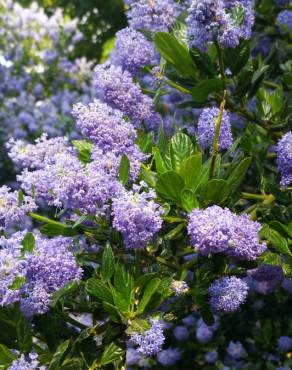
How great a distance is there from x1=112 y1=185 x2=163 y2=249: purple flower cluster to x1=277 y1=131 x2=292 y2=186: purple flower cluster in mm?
552

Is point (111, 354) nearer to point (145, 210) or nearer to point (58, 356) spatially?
point (58, 356)

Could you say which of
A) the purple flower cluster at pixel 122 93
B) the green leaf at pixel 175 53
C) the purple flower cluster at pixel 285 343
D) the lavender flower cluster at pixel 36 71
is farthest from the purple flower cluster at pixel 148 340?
the lavender flower cluster at pixel 36 71

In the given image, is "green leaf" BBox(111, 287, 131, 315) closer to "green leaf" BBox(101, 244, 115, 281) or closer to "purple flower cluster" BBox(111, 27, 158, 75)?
"green leaf" BBox(101, 244, 115, 281)

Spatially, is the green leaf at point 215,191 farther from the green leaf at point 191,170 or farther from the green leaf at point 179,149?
the green leaf at point 179,149

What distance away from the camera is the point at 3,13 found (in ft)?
23.4

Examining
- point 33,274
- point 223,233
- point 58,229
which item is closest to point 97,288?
point 33,274

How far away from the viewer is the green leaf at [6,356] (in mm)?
2051

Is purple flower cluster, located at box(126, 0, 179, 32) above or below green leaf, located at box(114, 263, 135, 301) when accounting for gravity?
above

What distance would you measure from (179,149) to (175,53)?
47cm

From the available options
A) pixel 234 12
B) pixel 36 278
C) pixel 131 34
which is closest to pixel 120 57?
pixel 131 34

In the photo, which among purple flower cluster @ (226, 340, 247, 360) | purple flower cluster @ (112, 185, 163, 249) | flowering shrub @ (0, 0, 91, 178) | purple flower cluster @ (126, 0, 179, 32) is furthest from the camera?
flowering shrub @ (0, 0, 91, 178)

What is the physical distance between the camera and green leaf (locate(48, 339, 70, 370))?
79.8 inches

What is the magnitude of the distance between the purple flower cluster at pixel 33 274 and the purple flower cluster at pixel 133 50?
3.37 ft

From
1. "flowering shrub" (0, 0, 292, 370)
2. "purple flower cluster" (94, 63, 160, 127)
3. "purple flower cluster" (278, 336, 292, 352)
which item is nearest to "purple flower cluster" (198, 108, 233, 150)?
"flowering shrub" (0, 0, 292, 370)
